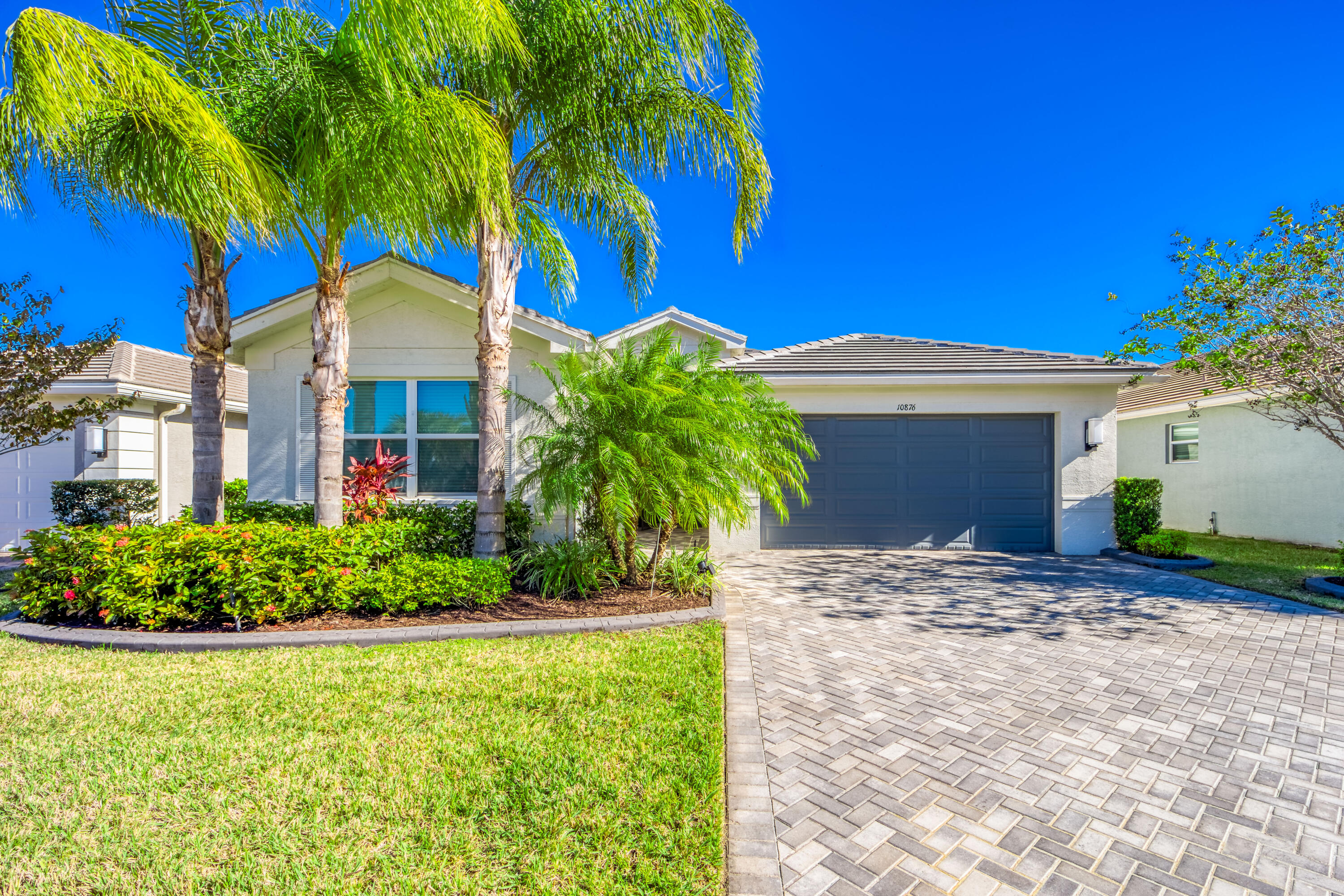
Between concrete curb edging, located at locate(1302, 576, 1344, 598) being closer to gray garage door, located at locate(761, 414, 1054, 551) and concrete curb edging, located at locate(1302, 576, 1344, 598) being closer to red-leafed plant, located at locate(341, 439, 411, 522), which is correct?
gray garage door, located at locate(761, 414, 1054, 551)

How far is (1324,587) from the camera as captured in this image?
739 centimetres

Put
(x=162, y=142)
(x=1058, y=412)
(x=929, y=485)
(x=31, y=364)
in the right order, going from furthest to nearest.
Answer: (x=929, y=485) < (x=1058, y=412) < (x=31, y=364) < (x=162, y=142)

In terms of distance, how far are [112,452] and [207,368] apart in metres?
6.53

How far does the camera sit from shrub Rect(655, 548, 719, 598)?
709cm

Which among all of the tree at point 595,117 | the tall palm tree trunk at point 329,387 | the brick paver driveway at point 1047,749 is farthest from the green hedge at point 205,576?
the brick paver driveway at point 1047,749

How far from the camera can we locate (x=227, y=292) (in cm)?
741

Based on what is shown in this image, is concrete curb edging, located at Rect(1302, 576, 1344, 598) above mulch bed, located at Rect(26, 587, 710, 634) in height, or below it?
above

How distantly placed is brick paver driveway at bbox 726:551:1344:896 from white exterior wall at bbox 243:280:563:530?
5.35 metres

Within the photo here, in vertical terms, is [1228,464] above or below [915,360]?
below

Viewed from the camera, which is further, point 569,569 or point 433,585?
point 569,569

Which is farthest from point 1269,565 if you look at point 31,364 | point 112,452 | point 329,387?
point 112,452

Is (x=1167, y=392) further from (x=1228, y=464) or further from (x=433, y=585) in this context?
(x=433, y=585)

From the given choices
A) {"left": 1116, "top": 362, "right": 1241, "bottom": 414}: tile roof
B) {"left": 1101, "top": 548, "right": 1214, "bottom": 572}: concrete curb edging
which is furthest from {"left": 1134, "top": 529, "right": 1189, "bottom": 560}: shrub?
{"left": 1116, "top": 362, "right": 1241, "bottom": 414}: tile roof

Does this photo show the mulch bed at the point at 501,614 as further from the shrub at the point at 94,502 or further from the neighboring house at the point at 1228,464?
the neighboring house at the point at 1228,464
